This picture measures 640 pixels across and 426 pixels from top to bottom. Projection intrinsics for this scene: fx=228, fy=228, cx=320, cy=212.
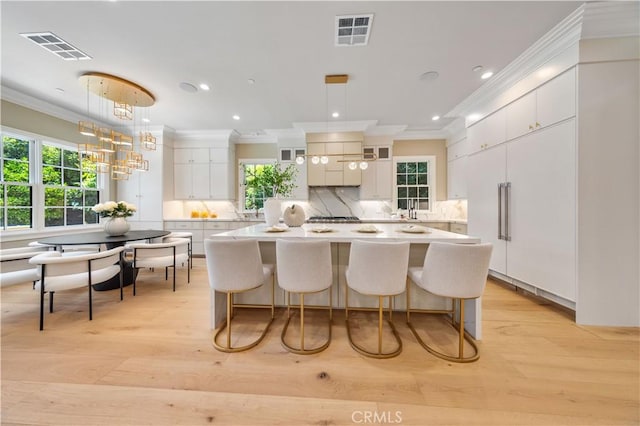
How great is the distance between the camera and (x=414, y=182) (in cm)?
553

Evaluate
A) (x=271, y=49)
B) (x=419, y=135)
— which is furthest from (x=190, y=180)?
(x=419, y=135)

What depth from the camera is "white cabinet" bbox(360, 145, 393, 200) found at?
5.23 meters

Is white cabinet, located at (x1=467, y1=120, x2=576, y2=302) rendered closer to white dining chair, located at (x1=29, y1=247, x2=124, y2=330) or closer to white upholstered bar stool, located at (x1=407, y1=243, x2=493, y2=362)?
white upholstered bar stool, located at (x1=407, y1=243, x2=493, y2=362)

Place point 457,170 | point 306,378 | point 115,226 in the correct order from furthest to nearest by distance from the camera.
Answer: point 457,170 < point 115,226 < point 306,378

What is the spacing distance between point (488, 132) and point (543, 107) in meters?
0.86

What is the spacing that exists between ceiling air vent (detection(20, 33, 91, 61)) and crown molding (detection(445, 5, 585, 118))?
5040 mm

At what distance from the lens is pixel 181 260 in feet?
11.3

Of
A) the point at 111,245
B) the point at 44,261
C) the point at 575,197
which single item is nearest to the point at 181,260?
the point at 111,245

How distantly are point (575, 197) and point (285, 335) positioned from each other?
10.1ft

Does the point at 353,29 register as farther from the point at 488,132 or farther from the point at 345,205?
the point at 345,205

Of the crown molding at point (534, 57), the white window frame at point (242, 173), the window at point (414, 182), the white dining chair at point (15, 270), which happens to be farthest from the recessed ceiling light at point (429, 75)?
the white dining chair at point (15, 270)

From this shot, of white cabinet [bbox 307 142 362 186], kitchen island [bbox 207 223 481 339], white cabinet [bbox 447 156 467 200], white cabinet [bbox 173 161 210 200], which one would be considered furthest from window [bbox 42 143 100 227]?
white cabinet [bbox 447 156 467 200]

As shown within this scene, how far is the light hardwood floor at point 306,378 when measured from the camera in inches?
51.3

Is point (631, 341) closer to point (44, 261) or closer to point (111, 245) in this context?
point (44, 261)
